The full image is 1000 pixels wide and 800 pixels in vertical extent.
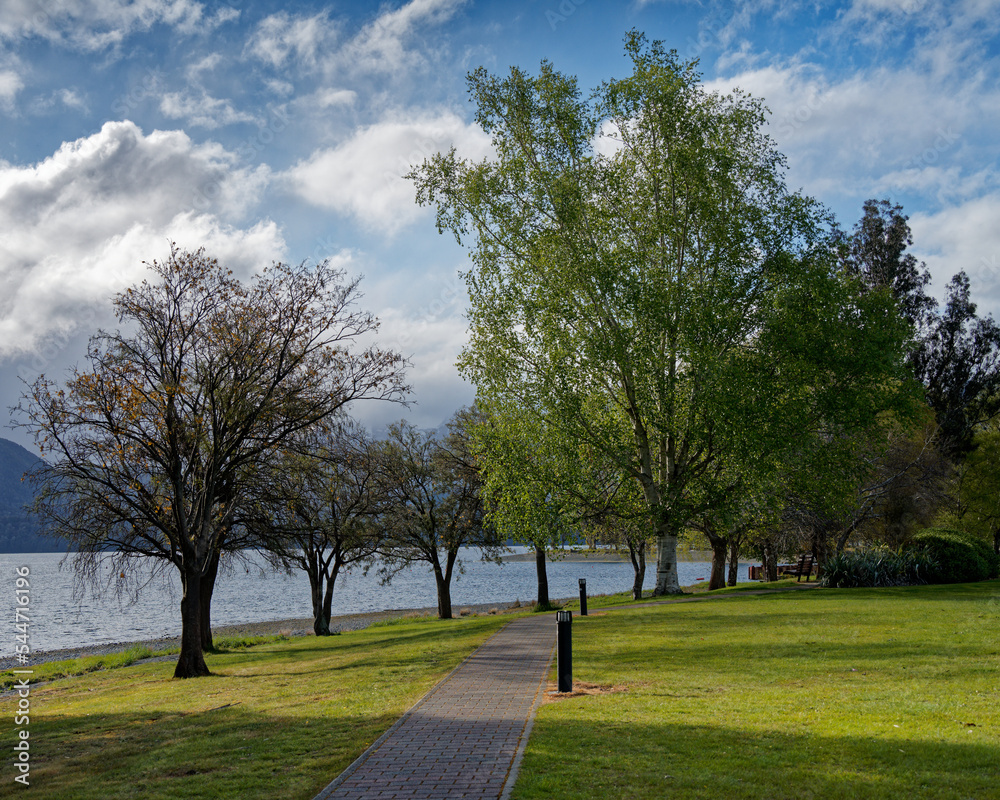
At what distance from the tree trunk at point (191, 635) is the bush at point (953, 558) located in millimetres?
25450

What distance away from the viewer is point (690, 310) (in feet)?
71.3

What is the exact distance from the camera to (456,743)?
24.3 feet

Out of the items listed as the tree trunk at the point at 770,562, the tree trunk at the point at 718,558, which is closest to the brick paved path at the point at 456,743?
the tree trunk at the point at 718,558

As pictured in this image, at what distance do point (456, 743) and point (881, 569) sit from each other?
24.6 m

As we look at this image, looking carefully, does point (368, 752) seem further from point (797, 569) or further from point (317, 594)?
point (797, 569)

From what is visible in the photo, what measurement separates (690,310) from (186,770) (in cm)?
1809

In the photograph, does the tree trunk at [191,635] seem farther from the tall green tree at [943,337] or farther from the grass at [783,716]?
the tall green tree at [943,337]

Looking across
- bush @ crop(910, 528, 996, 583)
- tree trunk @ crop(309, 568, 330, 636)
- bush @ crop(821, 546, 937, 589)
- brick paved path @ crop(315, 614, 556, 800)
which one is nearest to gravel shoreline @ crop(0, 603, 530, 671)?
tree trunk @ crop(309, 568, 330, 636)

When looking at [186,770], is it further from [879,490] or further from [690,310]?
[879,490]

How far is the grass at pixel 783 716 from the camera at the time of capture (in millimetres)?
5836

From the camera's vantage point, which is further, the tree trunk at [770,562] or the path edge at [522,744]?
the tree trunk at [770,562]

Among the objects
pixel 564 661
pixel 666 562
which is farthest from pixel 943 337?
pixel 564 661

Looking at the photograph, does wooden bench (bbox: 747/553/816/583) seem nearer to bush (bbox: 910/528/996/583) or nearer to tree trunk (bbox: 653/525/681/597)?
bush (bbox: 910/528/996/583)

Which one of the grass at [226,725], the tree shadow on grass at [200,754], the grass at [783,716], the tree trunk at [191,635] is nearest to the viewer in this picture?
the grass at [783,716]
